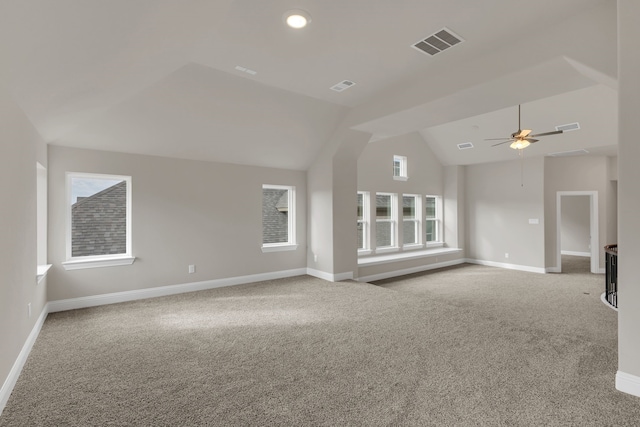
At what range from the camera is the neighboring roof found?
4445 millimetres

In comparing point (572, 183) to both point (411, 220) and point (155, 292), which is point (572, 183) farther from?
point (155, 292)

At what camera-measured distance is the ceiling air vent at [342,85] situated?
4172 mm

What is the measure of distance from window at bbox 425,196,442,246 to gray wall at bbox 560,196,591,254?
205 inches

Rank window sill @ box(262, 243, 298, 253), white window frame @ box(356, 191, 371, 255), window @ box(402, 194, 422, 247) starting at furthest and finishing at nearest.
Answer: window @ box(402, 194, 422, 247)
white window frame @ box(356, 191, 371, 255)
window sill @ box(262, 243, 298, 253)

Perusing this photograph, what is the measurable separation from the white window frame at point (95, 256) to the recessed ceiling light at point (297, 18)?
11.3 feet

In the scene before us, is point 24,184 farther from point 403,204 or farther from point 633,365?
point 403,204

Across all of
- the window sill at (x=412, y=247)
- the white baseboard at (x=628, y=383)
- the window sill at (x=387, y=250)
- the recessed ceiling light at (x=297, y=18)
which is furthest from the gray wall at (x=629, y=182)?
the window sill at (x=412, y=247)

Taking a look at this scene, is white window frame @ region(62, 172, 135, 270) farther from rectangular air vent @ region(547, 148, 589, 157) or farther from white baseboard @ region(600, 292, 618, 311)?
rectangular air vent @ region(547, 148, 589, 157)

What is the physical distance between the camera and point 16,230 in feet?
8.48

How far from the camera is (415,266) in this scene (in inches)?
306

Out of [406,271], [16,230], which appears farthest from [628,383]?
[406,271]

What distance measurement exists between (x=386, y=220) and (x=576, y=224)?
762 centimetres

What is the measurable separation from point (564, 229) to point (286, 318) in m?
11.5

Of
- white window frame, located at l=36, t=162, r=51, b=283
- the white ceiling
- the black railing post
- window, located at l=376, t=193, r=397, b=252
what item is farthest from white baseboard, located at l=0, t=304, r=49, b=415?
the black railing post
